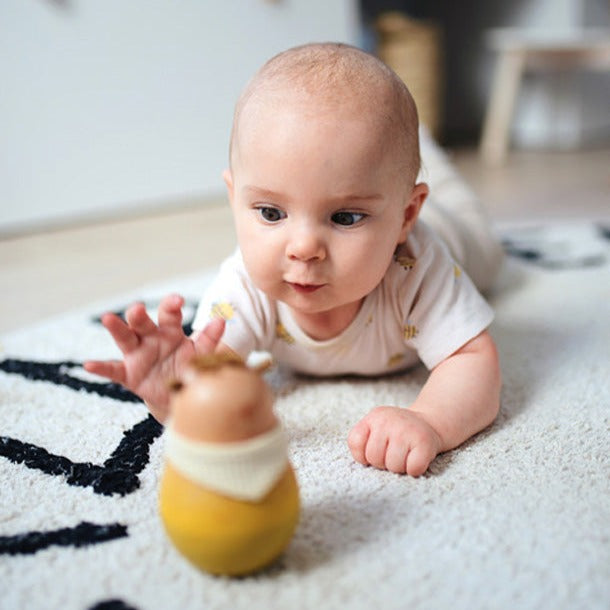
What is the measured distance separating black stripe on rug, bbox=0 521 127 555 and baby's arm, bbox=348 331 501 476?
0.20 m

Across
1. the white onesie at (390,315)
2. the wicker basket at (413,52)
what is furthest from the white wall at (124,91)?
the white onesie at (390,315)

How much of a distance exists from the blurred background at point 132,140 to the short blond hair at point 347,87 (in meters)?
0.70

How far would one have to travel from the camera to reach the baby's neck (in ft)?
2.42

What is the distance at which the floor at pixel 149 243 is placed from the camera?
4.05 feet

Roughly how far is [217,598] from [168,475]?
81 millimetres

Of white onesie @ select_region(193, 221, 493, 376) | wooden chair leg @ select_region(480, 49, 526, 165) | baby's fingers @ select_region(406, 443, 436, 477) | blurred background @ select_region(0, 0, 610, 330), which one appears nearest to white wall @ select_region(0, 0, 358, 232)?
blurred background @ select_region(0, 0, 610, 330)

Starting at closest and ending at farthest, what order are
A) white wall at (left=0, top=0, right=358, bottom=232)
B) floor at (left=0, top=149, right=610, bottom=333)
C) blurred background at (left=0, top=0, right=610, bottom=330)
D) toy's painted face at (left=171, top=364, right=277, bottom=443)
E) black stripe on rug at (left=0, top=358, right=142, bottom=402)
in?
1. toy's painted face at (left=171, top=364, right=277, bottom=443)
2. black stripe on rug at (left=0, top=358, right=142, bottom=402)
3. floor at (left=0, top=149, right=610, bottom=333)
4. blurred background at (left=0, top=0, right=610, bottom=330)
5. white wall at (left=0, top=0, right=358, bottom=232)

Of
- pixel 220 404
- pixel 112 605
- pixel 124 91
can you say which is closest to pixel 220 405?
pixel 220 404

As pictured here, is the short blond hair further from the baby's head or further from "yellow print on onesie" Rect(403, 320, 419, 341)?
"yellow print on onesie" Rect(403, 320, 419, 341)

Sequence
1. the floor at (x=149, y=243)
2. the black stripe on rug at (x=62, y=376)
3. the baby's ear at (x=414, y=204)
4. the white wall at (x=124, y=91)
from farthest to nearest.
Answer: the white wall at (x=124, y=91)
the floor at (x=149, y=243)
the black stripe on rug at (x=62, y=376)
the baby's ear at (x=414, y=204)

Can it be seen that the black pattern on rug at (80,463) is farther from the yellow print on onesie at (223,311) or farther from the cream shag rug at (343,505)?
the yellow print on onesie at (223,311)

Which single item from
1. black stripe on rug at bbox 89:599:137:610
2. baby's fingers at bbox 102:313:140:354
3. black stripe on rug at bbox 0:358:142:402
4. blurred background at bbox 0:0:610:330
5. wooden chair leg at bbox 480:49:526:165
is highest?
baby's fingers at bbox 102:313:140:354

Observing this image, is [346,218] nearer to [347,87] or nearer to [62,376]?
[347,87]

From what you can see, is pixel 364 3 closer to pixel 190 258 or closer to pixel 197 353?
pixel 190 258
